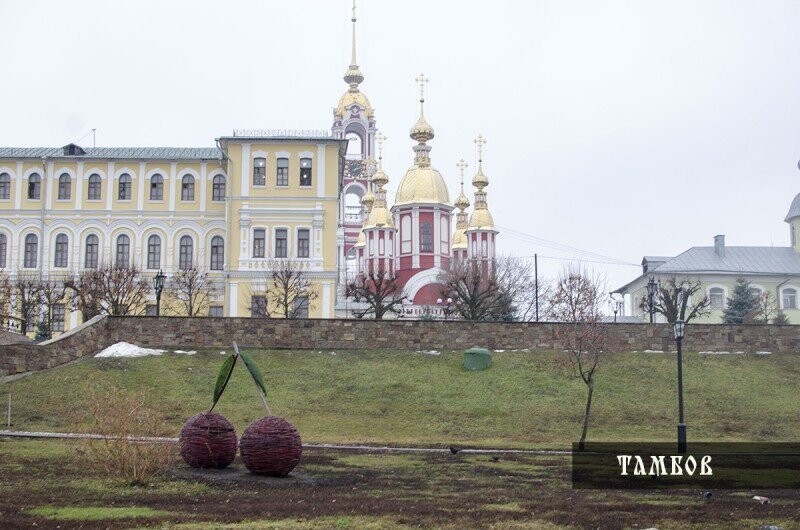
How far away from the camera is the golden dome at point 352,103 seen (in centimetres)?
9812

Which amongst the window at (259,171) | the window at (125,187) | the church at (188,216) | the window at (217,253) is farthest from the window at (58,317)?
the window at (259,171)

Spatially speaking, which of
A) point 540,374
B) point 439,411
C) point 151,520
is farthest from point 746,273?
point 151,520

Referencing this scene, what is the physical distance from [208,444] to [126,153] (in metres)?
44.5

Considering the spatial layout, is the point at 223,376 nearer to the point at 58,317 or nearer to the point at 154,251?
the point at 58,317

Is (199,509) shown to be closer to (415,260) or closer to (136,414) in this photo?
(136,414)

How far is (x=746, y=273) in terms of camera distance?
230ft

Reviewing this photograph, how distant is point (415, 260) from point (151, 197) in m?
22.0

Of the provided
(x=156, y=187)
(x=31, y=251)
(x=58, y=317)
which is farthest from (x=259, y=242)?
(x=31, y=251)

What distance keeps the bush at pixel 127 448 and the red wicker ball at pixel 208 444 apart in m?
0.47

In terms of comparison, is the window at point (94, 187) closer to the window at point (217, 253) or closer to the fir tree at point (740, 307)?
the window at point (217, 253)

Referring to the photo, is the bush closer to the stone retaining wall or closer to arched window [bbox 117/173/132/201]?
the stone retaining wall

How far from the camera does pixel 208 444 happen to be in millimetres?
17391

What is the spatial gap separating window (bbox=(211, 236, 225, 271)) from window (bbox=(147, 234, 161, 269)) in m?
3.19

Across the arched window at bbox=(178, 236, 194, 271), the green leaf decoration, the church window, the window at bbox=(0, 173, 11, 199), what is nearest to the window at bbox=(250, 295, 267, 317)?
the arched window at bbox=(178, 236, 194, 271)
